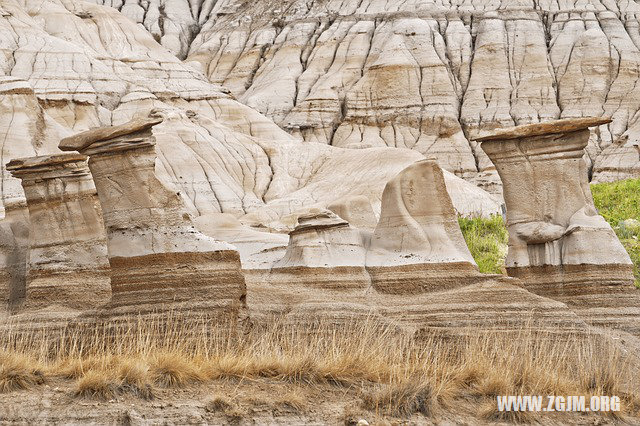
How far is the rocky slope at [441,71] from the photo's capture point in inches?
2457

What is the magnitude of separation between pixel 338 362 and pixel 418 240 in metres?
5.51

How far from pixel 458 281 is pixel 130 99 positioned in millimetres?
33675

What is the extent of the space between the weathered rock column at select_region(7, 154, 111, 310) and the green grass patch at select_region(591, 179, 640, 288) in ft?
42.8

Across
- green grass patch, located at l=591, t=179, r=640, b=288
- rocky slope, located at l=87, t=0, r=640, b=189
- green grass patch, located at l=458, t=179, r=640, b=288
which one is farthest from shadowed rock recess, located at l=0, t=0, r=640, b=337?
green grass patch, located at l=591, t=179, r=640, b=288

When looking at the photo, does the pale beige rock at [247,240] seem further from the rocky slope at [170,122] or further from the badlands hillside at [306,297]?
the rocky slope at [170,122]

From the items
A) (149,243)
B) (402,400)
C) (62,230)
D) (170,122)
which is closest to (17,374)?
(149,243)

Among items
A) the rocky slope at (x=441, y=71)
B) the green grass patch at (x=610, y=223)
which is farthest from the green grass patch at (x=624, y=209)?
the rocky slope at (x=441, y=71)

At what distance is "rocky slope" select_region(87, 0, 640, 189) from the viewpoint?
62406 mm

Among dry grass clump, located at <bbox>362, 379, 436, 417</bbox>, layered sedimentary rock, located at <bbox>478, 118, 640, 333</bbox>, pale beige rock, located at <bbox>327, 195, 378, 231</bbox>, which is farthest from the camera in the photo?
pale beige rock, located at <bbox>327, 195, 378, 231</bbox>

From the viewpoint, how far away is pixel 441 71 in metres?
65.1

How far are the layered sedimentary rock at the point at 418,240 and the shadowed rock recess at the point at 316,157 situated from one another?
4cm

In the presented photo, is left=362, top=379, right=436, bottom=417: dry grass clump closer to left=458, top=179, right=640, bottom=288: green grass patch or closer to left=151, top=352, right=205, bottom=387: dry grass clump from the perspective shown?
left=151, top=352, right=205, bottom=387: dry grass clump

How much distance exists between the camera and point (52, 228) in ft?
70.0

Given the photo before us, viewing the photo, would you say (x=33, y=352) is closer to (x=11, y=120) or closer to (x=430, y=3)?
(x=11, y=120)
